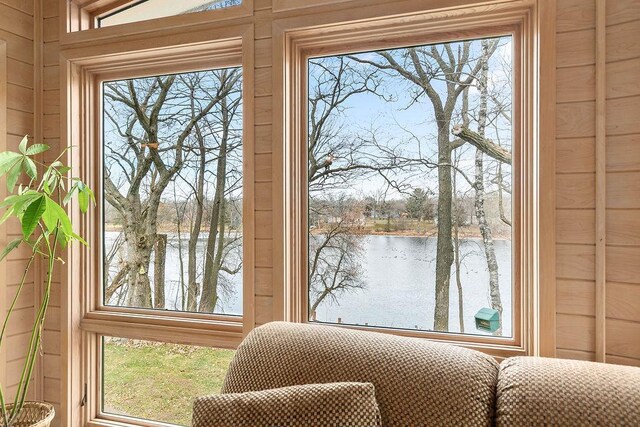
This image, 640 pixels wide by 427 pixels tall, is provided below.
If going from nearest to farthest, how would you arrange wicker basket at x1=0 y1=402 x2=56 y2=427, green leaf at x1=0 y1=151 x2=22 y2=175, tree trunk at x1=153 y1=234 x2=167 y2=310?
green leaf at x1=0 y1=151 x2=22 y2=175
wicker basket at x1=0 y1=402 x2=56 y2=427
tree trunk at x1=153 y1=234 x2=167 y2=310

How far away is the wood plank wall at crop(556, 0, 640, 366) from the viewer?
1.36 m

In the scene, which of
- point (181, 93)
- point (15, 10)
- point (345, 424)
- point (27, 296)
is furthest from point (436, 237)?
point (15, 10)

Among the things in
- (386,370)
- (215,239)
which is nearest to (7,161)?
(215,239)

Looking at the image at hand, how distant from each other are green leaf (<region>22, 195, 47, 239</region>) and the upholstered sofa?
0.89 metres

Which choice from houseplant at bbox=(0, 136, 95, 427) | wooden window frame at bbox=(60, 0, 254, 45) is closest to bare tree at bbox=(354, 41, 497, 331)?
wooden window frame at bbox=(60, 0, 254, 45)

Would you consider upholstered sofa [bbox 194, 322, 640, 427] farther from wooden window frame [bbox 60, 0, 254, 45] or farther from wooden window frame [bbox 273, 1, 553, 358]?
wooden window frame [bbox 60, 0, 254, 45]

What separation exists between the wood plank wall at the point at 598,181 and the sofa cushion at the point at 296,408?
78 cm

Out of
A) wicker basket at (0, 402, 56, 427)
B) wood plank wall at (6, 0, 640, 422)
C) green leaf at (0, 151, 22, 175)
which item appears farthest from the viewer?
wicker basket at (0, 402, 56, 427)

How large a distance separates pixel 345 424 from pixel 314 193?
3.27 ft

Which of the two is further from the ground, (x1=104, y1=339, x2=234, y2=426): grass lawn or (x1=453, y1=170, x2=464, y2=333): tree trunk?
(x1=453, y1=170, x2=464, y2=333): tree trunk

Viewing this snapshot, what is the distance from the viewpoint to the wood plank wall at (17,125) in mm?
2012

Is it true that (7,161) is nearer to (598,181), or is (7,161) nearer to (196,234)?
(196,234)

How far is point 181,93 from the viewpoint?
2.03 m

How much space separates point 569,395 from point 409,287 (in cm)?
75
